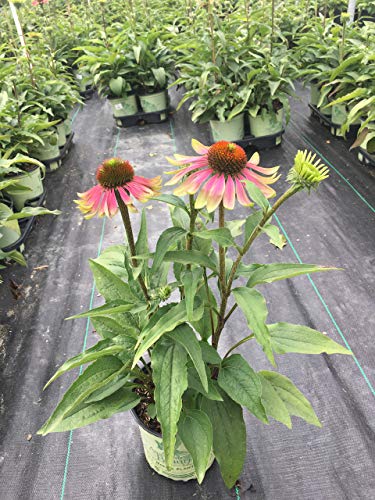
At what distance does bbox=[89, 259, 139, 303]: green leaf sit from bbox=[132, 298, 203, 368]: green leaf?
22 centimetres

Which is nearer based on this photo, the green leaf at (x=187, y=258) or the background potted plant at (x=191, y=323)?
the background potted plant at (x=191, y=323)

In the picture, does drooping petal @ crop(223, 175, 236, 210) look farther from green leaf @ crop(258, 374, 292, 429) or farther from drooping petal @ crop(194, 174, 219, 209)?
green leaf @ crop(258, 374, 292, 429)

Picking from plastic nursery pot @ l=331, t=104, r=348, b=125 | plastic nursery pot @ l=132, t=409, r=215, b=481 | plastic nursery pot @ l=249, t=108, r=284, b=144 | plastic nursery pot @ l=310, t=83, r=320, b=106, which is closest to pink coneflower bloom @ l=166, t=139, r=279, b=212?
plastic nursery pot @ l=132, t=409, r=215, b=481

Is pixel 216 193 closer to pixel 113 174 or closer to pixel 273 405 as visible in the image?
pixel 113 174

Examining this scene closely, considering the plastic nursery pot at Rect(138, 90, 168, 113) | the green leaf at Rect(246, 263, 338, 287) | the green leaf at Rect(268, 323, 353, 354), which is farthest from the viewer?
the plastic nursery pot at Rect(138, 90, 168, 113)

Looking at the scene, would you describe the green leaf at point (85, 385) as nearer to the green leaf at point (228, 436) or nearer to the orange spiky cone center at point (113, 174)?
the green leaf at point (228, 436)

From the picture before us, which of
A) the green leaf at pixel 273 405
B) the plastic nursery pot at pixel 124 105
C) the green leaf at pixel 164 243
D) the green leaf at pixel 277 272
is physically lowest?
the plastic nursery pot at pixel 124 105

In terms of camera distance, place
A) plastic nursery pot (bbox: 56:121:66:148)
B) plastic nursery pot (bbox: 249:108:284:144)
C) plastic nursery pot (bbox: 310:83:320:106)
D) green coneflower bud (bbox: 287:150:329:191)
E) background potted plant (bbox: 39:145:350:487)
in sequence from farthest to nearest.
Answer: plastic nursery pot (bbox: 310:83:320:106), plastic nursery pot (bbox: 56:121:66:148), plastic nursery pot (bbox: 249:108:284:144), background potted plant (bbox: 39:145:350:487), green coneflower bud (bbox: 287:150:329:191)

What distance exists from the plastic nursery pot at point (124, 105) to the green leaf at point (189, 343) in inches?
154

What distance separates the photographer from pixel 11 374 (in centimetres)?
208

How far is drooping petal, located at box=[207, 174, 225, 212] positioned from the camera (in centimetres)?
91

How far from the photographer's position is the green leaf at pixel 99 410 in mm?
1200

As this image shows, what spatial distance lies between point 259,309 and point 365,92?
2.64 metres

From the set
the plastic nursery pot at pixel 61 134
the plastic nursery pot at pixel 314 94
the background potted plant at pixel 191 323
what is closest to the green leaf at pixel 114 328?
the background potted plant at pixel 191 323
